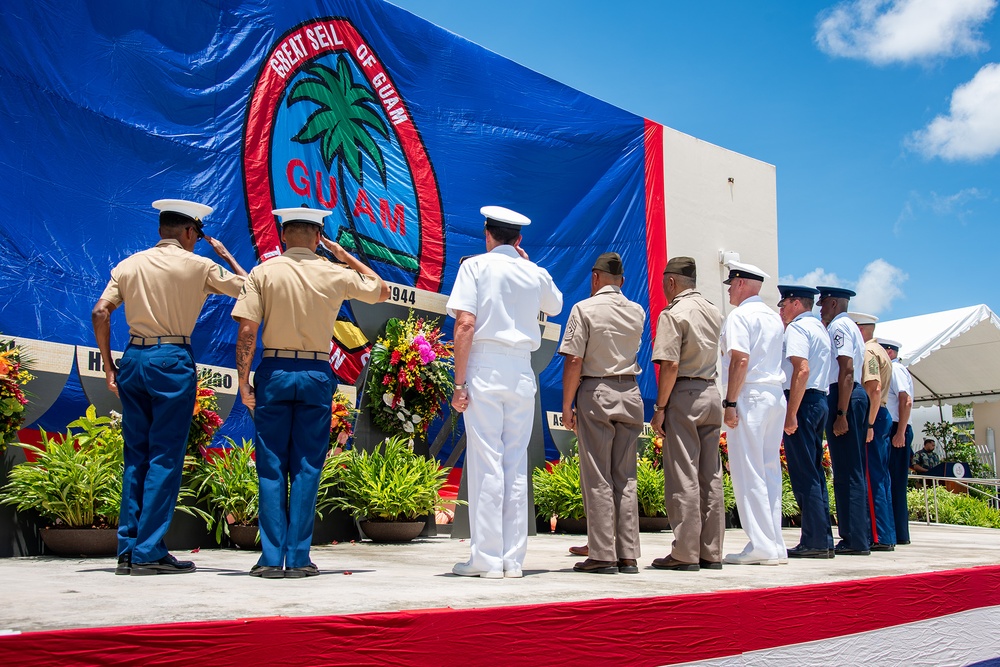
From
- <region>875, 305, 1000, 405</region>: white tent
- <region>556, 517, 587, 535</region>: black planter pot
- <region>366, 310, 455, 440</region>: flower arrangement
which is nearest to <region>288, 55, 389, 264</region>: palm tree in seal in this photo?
<region>366, 310, 455, 440</region>: flower arrangement

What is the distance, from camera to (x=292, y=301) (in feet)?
12.4

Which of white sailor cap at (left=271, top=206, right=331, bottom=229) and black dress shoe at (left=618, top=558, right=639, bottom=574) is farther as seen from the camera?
black dress shoe at (left=618, top=558, right=639, bottom=574)

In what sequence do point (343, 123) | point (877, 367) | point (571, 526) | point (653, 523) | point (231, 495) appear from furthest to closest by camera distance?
point (343, 123)
point (653, 523)
point (571, 526)
point (877, 367)
point (231, 495)

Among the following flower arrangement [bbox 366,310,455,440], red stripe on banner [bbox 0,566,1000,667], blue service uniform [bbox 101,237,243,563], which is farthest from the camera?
flower arrangement [bbox 366,310,455,440]

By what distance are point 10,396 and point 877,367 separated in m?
5.75

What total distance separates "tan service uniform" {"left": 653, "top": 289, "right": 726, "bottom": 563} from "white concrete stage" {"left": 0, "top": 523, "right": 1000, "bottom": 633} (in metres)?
0.22

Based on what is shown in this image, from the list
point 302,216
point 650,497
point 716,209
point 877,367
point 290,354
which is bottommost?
point 650,497

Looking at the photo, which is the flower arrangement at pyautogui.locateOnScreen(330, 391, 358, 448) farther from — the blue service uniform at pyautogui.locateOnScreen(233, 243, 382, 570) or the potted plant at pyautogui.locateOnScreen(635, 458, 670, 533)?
the potted plant at pyautogui.locateOnScreen(635, 458, 670, 533)

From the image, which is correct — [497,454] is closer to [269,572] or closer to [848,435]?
[269,572]

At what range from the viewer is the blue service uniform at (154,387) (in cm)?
381

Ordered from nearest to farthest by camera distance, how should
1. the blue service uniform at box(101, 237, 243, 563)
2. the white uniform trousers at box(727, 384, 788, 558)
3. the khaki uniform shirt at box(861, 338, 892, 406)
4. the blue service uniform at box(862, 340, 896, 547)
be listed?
the blue service uniform at box(101, 237, 243, 563), the white uniform trousers at box(727, 384, 788, 558), the blue service uniform at box(862, 340, 896, 547), the khaki uniform shirt at box(861, 338, 892, 406)

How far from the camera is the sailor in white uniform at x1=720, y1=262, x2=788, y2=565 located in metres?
4.73

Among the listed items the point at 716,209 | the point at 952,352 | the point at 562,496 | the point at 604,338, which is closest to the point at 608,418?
the point at 604,338

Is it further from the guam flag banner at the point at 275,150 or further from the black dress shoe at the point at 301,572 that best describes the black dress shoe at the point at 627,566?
the guam flag banner at the point at 275,150
